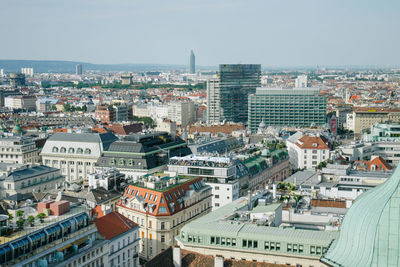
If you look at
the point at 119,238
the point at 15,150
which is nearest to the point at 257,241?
the point at 119,238

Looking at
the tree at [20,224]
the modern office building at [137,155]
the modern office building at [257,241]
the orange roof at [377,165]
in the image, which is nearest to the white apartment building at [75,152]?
the modern office building at [137,155]

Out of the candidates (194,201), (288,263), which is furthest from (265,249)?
(194,201)

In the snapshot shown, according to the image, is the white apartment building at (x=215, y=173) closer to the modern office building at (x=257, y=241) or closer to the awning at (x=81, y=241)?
the modern office building at (x=257, y=241)

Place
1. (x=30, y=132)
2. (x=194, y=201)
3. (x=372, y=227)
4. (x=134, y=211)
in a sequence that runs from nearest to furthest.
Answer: (x=372, y=227) < (x=134, y=211) < (x=194, y=201) < (x=30, y=132)

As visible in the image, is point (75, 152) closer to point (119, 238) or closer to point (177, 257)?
point (119, 238)

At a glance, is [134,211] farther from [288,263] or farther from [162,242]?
[288,263]

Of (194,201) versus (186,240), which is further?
(194,201)
